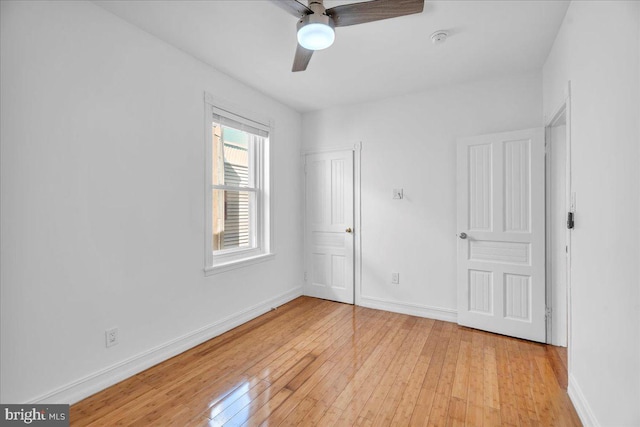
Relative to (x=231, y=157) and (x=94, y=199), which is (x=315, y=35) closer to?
(x=94, y=199)

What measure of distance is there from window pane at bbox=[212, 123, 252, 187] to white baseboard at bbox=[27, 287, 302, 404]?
1.47 metres

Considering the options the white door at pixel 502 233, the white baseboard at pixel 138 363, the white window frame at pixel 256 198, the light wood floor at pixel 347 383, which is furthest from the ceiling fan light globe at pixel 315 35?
the white baseboard at pixel 138 363

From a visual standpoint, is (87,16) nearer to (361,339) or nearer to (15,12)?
(15,12)

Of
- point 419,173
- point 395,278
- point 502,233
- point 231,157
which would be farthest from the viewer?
point 395,278

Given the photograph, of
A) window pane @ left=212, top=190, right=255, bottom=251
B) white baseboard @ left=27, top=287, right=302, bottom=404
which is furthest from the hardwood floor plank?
window pane @ left=212, top=190, right=255, bottom=251

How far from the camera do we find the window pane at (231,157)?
325 centimetres

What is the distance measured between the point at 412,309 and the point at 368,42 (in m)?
2.86

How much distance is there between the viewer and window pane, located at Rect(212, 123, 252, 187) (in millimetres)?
3252

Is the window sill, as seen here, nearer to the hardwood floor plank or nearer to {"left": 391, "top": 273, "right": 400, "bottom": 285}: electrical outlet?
{"left": 391, "top": 273, "right": 400, "bottom": 285}: electrical outlet

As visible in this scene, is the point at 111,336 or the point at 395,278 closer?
the point at 111,336

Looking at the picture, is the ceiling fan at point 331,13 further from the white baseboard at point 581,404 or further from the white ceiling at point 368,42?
the white baseboard at point 581,404

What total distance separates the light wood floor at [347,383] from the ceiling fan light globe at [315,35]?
226cm

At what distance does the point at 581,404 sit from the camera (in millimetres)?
1822

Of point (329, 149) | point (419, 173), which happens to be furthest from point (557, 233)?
point (329, 149)
